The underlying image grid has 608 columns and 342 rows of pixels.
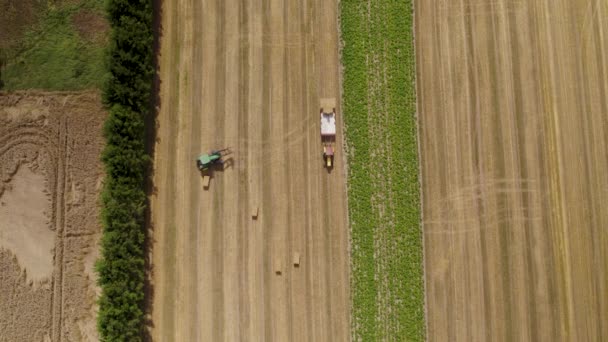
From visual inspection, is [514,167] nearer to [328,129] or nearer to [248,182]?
[328,129]

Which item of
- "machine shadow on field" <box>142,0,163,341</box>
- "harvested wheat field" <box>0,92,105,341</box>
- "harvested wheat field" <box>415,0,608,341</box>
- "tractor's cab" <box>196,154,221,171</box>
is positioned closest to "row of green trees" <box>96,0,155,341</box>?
"machine shadow on field" <box>142,0,163,341</box>

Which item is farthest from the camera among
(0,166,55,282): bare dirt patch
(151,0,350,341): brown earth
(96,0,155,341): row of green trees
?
(0,166,55,282): bare dirt patch

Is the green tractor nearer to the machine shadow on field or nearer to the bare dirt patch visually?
the machine shadow on field

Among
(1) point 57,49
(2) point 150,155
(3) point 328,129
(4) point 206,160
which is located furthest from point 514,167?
(1) point 57,49

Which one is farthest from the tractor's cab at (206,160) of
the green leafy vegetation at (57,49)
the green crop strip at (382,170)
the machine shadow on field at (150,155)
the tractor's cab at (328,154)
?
the green crop strip at (382,170)

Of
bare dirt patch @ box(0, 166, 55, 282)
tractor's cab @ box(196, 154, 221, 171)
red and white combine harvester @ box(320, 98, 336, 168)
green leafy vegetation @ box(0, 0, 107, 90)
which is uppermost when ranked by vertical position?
green leafy vegetation @ box(0, 0, 107, 90)

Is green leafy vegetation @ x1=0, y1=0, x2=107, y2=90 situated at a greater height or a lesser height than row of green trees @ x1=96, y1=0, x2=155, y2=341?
greater
